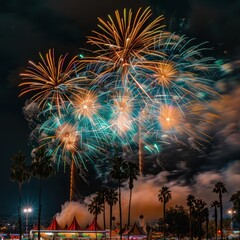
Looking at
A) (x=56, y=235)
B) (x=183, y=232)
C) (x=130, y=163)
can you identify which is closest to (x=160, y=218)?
(x=183, y=232)

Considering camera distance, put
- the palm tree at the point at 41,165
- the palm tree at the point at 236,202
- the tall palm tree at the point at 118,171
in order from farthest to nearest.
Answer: the palm tree at the point at 236,202 < the tall palm tree at the point at 118,171 < the palm tree at the point at 41,165

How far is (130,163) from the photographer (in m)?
87.1

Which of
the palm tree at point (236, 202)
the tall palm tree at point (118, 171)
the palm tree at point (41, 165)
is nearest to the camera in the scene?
the palm tree at point (41, 165)

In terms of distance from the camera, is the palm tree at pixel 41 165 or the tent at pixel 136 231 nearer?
the palm tree at pixel 41 165

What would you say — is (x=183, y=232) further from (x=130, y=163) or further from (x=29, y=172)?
(x=29, y=172)

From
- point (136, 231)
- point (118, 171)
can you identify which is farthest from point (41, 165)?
point (136, 231)

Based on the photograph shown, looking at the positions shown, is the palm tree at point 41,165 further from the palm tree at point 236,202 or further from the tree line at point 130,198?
the palm tree at point 236,202

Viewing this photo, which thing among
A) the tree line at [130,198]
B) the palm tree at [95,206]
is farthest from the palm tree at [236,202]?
the palm tree at [95,206]

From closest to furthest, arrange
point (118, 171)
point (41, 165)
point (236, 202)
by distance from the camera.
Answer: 1. point (41, 165)
2. point (118, 171)
3. point (236, 202)

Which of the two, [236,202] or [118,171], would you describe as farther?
[236,202]

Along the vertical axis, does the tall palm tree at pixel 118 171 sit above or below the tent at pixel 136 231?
above

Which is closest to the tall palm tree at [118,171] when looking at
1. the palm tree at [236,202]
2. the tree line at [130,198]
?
the tree line at [130,198]

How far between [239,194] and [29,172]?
6301 cm

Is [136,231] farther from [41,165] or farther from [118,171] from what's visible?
[41,165]
